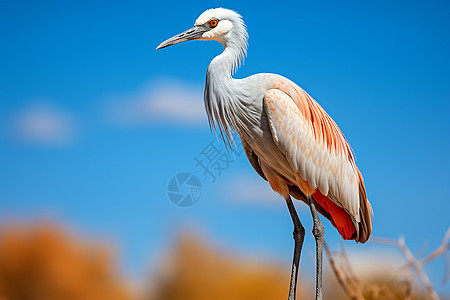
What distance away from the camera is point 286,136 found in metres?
3.06

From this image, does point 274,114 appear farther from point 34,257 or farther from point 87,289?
point 34,257

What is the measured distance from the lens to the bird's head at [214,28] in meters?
3.33

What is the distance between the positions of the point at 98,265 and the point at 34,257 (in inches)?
53.6

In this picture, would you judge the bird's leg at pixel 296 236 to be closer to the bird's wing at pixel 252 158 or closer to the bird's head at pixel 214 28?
the bird's wing at pixel 252 158

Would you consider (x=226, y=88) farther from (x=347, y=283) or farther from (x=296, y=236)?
(x=347, y=283)

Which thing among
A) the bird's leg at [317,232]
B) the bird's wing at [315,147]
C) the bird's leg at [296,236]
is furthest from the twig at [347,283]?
the bird's leg at [296,236]

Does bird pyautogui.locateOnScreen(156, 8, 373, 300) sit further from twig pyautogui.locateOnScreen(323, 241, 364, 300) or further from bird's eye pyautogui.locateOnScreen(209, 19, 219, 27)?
twig pyautogui.locateOnScreen(323, 241, 364, 300)

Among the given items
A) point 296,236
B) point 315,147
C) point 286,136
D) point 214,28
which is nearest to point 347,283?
point 286,136

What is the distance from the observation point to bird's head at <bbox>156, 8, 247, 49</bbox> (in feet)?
10.9

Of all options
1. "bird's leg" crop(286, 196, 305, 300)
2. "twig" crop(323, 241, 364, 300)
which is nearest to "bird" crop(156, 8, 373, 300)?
"bird's leg" crop(286, 196, 305, 300)

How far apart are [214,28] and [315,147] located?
1.14m

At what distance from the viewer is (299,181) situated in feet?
10.6

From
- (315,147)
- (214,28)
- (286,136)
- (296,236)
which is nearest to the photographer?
(286,136)

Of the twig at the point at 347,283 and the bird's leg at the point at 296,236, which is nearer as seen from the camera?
the twig at the point at 347,283
